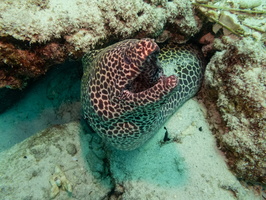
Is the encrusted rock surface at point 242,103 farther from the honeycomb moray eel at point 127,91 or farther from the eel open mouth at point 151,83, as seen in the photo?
the eel open mouth at point 151,83

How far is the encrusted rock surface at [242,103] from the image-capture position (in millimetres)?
3150

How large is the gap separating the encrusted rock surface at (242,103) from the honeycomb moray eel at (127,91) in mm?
846

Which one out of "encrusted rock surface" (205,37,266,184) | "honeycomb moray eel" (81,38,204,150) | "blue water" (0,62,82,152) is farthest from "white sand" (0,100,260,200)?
"blue water" (0,62,82,152)

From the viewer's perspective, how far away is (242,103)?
3295 millimetres

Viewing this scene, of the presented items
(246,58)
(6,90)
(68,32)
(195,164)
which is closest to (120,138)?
(195,164)

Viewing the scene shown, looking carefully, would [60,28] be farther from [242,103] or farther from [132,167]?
[242,103]

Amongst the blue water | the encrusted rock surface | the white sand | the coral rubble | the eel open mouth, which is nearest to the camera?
the eel open mouth

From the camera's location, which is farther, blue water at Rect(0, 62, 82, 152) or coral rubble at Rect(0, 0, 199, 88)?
blue water at Rect(0, 62, 82, 152)

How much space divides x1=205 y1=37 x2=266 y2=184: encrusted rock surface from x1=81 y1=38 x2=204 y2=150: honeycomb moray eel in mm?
846

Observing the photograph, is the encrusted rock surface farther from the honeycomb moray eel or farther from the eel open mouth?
the eel open mouth

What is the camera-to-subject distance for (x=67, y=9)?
3.11 metres

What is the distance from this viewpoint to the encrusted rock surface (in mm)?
3150

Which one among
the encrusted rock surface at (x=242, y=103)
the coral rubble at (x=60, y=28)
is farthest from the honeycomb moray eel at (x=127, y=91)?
→ the encrusted rock surface at (x=242, y=103)

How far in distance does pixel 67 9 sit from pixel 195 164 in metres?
3.47
